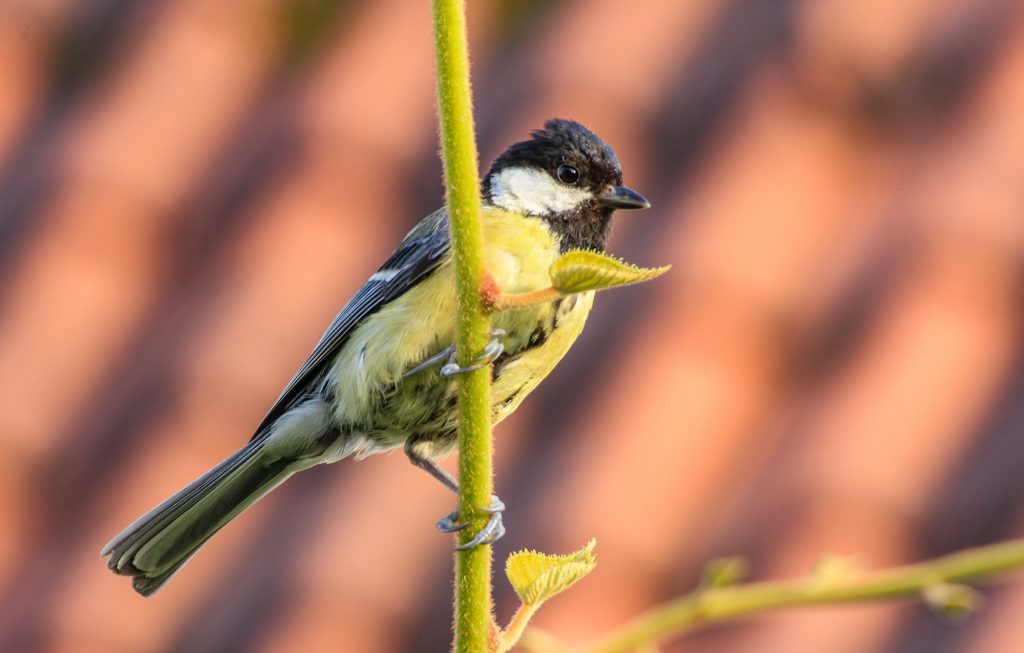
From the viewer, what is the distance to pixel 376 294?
2074 millimetres

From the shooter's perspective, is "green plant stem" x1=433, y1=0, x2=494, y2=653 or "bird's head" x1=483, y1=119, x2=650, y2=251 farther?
"bird's head" x1=483, y1=119, x2=650, y2=251

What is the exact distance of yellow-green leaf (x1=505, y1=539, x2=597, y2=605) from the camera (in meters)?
0.76

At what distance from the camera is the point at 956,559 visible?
0.60 meters

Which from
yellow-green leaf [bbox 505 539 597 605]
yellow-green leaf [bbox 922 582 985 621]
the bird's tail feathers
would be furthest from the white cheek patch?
yellow-green leaf [bbox 922 582 985 621]

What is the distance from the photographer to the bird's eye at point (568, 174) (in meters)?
2.07

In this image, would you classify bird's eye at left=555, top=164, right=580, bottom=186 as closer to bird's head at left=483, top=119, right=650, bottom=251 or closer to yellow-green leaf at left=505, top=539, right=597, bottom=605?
bird's head at left=483, top=119, right=650, bottom=251

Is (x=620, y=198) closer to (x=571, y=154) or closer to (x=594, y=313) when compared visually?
(x=571, y=154)

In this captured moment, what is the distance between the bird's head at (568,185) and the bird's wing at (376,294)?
0.39 feet

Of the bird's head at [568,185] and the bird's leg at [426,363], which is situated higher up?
the bird's head at [568,185]

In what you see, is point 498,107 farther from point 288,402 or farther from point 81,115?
point 288,402

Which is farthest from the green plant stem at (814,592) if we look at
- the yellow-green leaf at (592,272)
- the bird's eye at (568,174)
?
the bird's eye at (568,174)

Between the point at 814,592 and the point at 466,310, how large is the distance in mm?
241

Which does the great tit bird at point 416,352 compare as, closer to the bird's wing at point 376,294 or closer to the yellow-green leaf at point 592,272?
the bird's wing at point 376,294

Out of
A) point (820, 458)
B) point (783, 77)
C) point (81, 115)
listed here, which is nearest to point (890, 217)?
point (783, 77)
